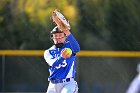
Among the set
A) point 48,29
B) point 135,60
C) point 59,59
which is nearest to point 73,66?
point 59,59

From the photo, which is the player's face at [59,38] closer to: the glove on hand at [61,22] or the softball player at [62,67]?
the softball player at [62,67]

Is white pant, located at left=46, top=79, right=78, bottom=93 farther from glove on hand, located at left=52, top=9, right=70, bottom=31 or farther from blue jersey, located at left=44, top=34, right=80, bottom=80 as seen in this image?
glove on hand, located at left=52, top=9, right=70, bottom=31

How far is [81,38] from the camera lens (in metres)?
16.5

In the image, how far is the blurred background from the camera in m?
13.9

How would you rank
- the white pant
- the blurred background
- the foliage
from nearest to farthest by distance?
the white pant
the blurred background
the foliage

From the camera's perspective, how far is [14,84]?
14547mm

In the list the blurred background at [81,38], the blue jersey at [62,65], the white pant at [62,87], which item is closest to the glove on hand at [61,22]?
the blue jersey at [62,65]

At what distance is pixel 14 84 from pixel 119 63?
3.05 m

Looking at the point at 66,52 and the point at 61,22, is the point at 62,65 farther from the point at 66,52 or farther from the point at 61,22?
the point at 61,22

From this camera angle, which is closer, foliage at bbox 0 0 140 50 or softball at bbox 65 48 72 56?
softball at bbox 65 48 72 56

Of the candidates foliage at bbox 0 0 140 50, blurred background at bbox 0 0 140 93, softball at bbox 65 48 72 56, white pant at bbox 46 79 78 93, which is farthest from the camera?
foliage at bbox 0 0 140 50

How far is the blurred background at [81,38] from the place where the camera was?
1395 cm

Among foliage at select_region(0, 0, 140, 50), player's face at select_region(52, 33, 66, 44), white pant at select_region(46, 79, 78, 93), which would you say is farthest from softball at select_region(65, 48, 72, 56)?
foliage at select_region(0, 0, 140, 50)

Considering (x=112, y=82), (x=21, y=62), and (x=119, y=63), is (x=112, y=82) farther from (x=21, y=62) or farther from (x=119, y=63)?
(x=21, y=62)
